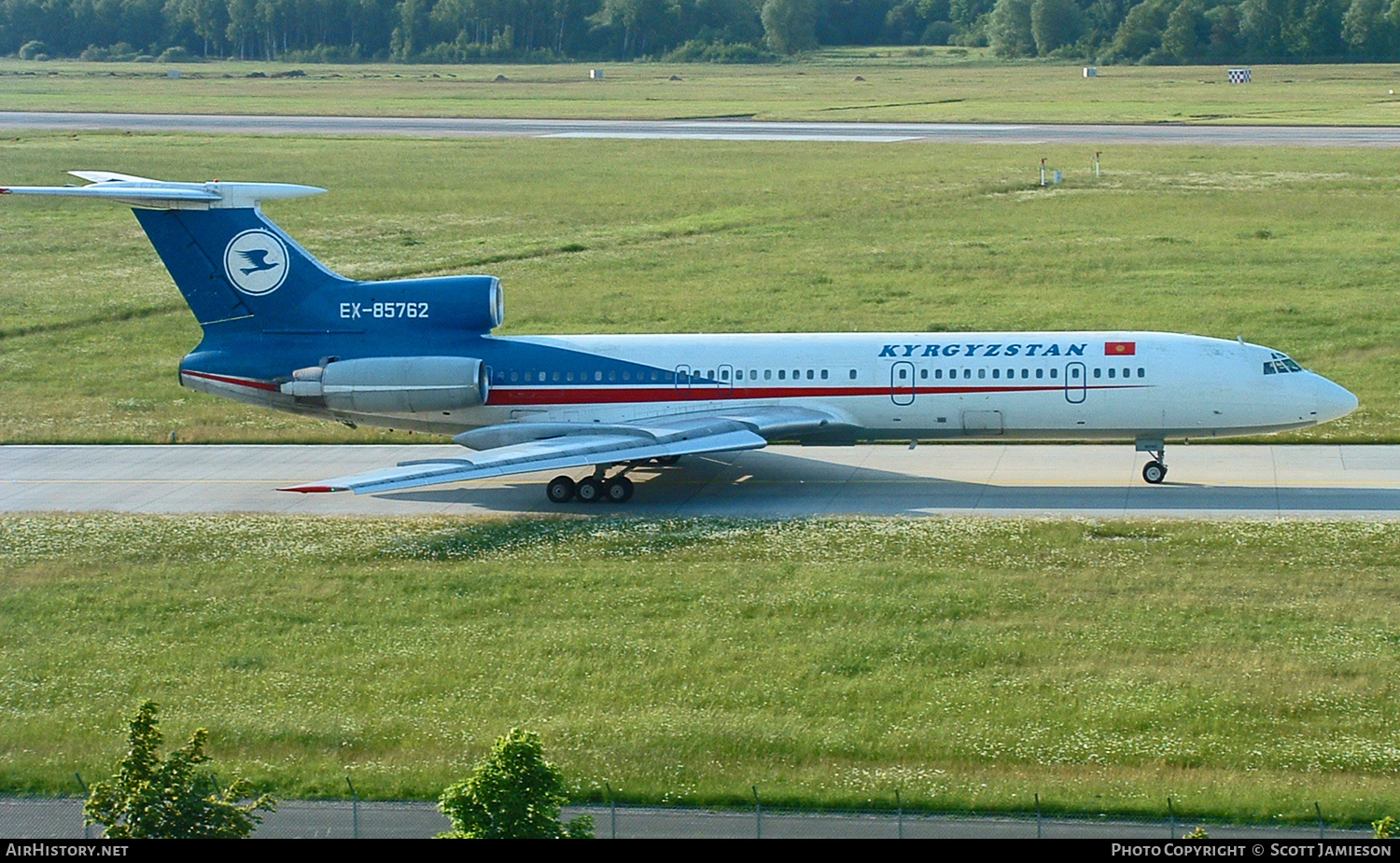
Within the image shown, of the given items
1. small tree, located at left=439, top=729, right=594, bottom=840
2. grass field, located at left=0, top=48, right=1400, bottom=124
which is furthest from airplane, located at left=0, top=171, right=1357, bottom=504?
grass field, located at left=0, top=48, right=1400, bottom=124

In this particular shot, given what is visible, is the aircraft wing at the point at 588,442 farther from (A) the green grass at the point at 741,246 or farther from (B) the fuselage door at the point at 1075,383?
(A) the green grass at the point at 741,246

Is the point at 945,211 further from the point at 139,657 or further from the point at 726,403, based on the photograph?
the point at 139,657

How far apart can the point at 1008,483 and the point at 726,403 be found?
709 centimetres

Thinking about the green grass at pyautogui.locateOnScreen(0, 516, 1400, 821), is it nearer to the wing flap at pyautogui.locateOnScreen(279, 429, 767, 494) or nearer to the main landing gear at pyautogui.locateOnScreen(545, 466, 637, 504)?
the wing flap at pyautogui.locateOnScreen(279, 429, 767, 494)

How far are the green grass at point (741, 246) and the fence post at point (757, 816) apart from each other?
2684 cm

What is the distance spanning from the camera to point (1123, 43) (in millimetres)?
181750

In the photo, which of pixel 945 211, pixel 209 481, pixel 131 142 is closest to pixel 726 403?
pixel 209 481

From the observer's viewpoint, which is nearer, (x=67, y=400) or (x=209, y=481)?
(x=209, y=481)

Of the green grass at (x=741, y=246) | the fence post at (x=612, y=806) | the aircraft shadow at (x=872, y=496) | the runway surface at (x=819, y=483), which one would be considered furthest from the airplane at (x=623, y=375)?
the fence post at (x=612, y=806)

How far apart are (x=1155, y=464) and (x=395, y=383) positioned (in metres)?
18.3

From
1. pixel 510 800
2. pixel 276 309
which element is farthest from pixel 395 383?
pixel 510 800

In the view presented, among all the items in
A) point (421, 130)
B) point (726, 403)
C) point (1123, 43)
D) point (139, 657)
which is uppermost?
point (1123, 43)

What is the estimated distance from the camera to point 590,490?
3772cm

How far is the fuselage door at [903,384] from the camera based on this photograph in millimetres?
38031
